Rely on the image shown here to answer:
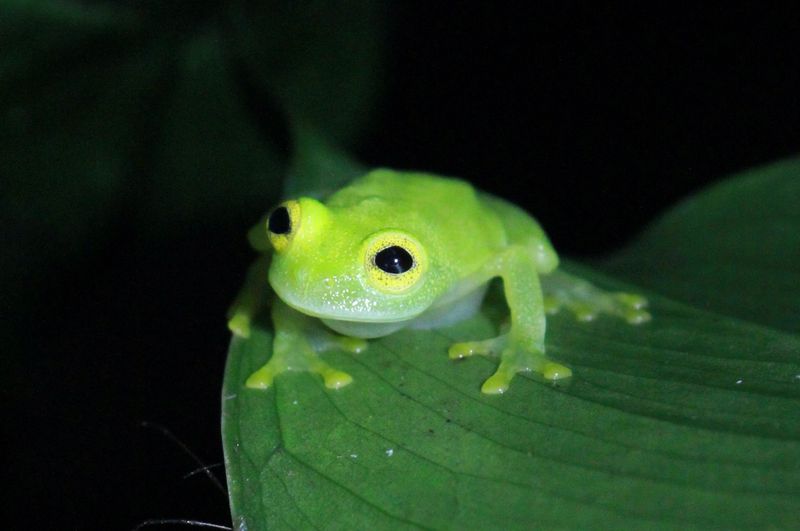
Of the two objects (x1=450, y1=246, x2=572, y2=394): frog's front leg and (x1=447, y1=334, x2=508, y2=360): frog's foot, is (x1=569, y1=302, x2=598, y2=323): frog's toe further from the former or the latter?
(x1=447, y1=334, x2=508, y2=360): frog's foot

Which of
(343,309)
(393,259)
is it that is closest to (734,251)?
(393,259)

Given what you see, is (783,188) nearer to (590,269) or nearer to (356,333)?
(590,269)

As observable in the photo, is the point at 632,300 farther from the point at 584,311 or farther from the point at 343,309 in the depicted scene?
the point at 343,309

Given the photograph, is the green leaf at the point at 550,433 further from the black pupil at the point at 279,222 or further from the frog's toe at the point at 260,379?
the black pupil at the point at 279,222

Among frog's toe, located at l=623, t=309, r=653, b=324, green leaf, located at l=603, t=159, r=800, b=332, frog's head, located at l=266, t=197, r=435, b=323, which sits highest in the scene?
green leaf, located at l=603, t=159, r=800, b=332

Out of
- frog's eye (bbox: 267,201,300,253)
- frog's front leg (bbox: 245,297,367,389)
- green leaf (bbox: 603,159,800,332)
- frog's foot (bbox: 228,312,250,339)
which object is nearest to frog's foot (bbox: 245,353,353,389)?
frog's front leg (bbox: 245,297,367,389)

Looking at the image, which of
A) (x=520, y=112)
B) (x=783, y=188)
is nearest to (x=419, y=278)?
(x=783, y=188)

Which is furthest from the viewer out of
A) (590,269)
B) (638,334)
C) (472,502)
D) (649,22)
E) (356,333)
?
(649,22)

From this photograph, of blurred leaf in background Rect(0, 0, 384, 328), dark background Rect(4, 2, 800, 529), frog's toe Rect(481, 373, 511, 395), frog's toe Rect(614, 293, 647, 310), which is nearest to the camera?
frog's toe Rect(481, 373, 511, 395)
